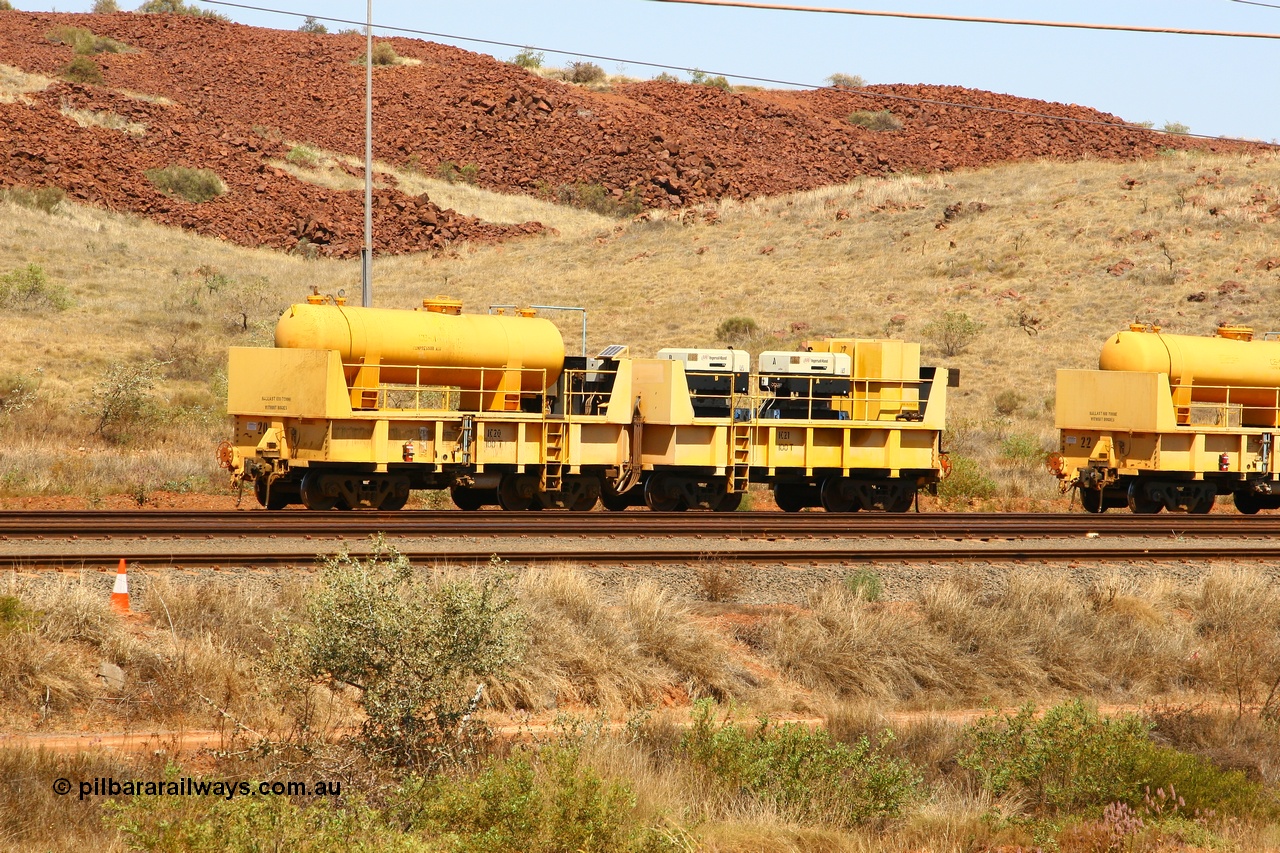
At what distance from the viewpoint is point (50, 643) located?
10703 mm

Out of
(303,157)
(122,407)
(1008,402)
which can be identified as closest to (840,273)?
(1008,402)

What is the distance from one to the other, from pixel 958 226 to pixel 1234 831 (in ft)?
172

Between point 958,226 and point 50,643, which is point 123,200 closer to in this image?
point 958,226

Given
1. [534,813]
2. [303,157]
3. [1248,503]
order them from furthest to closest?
[303,157] < [1248,503] < [534,813]

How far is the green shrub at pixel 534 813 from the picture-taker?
24.1 ft

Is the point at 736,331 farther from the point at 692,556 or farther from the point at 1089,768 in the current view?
the point at 1089,768

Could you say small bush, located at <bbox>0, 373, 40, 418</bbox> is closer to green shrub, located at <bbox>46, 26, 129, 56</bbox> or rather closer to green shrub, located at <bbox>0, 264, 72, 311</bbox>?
green shrub, located at <bbox>0, 264, 72, 311</bbox>

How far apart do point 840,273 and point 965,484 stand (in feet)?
93.9

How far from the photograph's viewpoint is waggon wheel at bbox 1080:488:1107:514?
25.2 m

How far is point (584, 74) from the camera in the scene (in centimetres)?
9969

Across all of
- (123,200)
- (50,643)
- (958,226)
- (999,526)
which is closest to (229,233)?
(123,200)

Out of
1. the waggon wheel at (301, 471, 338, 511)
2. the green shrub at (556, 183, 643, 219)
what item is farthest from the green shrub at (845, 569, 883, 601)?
the green shrub at (556, 183, 643, 219)

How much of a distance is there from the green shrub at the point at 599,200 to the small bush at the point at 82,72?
2697 cm

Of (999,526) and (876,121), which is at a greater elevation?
(876,121)
